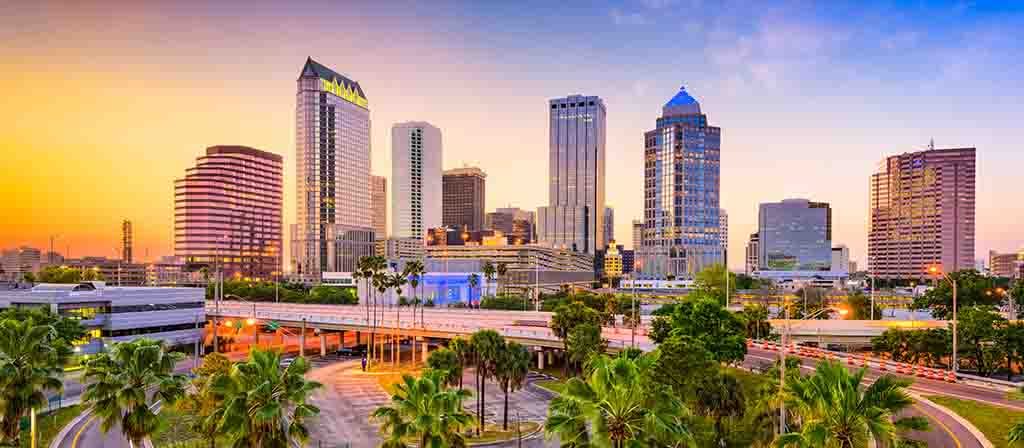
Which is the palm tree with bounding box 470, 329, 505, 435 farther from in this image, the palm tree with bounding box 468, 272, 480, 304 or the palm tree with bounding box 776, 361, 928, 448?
the palm tree with bounding box 468, 272, 480, 304

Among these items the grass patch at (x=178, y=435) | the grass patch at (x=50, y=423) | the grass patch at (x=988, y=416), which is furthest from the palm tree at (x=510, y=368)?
the grass patch at (x=50, y=423)

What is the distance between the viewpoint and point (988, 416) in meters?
43.9

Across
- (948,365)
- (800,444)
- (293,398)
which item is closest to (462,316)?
(948,365)

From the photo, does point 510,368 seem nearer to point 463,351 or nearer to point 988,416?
point 463,351

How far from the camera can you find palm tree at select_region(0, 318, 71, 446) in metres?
31.5

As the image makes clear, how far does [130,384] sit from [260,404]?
983 cm

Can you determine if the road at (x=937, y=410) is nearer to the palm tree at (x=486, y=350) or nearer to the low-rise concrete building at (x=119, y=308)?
the palm tree at (x=486, y=350)

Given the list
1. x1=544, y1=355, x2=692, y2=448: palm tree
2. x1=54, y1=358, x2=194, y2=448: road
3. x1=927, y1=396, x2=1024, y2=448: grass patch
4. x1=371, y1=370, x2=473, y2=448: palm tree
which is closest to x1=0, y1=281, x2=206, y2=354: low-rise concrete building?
x1=54, y1=358, x2=194, y2=448: road

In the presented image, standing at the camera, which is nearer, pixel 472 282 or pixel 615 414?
pixel 615 414

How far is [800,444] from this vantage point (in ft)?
64.7

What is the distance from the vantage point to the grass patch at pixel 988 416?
129ft

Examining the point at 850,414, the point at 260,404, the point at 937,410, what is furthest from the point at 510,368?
the point at 937,410

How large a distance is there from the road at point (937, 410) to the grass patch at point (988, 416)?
1.51 metres

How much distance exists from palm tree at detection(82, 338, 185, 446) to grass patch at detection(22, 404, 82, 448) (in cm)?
2223
